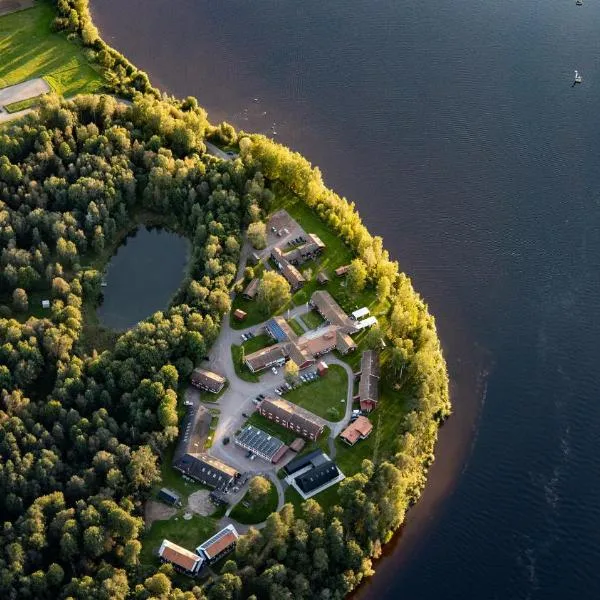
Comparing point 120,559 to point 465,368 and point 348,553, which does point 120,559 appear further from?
point 465,368

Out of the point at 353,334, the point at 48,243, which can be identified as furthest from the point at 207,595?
the point at 48,243

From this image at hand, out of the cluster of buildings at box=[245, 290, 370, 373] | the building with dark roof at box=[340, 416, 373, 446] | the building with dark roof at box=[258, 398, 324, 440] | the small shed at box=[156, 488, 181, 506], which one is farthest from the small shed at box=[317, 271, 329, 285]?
the small shed at box=[156, 488, 181, 506]

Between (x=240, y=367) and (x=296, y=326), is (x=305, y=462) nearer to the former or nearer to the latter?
(x=240, y=367)

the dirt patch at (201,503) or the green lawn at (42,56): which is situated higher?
the green lawn at (42,56)

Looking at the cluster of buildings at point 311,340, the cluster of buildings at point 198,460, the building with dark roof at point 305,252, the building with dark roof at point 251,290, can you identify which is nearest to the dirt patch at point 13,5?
the building with dark roof at point 305,252

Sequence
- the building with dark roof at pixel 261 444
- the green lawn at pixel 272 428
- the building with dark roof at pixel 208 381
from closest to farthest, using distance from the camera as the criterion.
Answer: the building with dark roof at pixel 261 444 → the green lawn at pixel 272 428 → the building with dark roof at pixel 208 381

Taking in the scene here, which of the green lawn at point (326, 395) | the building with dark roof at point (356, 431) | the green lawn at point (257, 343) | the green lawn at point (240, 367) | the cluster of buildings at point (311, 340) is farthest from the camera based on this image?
the green lawn at point (257, 343)

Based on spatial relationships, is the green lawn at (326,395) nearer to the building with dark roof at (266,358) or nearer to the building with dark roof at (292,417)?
the building with dark roof at (292,417)
